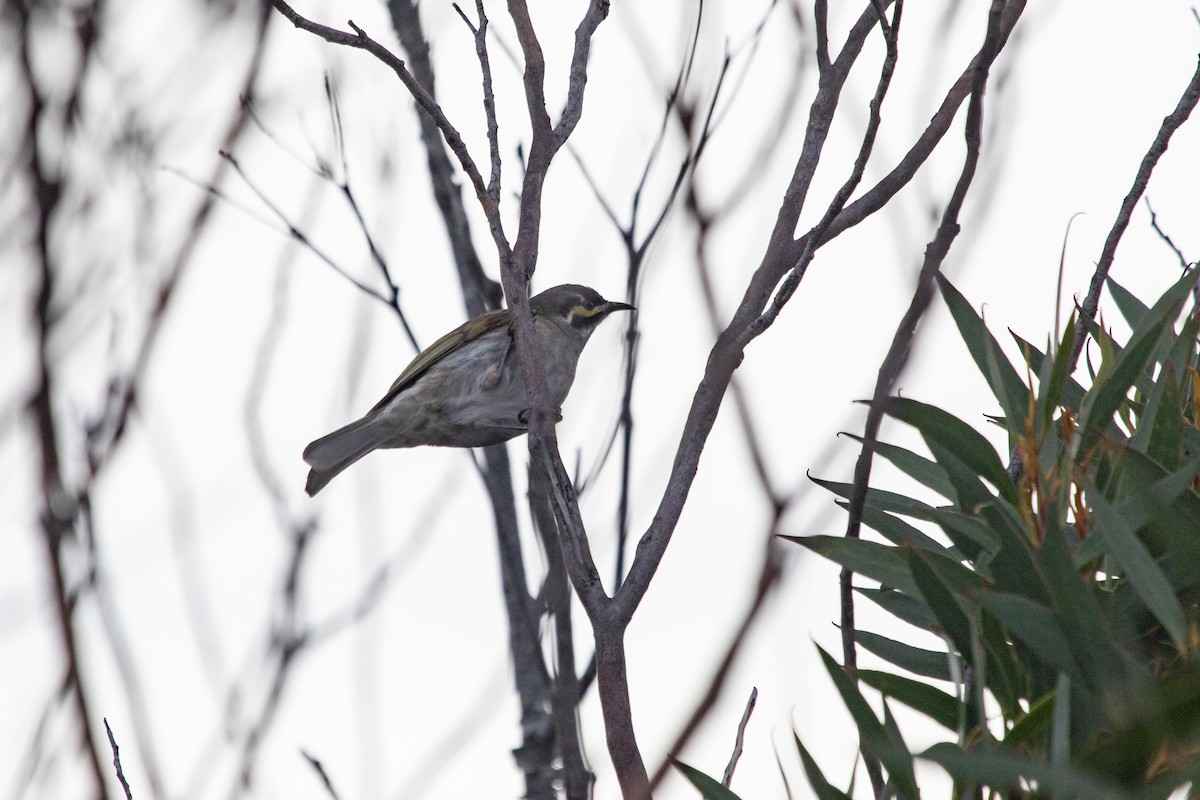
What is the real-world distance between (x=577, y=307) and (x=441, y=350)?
3.18 feet

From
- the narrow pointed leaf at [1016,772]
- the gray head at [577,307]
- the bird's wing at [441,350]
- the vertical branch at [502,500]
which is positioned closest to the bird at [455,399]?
the bird's wing at [441,350]

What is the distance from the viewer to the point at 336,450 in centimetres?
593

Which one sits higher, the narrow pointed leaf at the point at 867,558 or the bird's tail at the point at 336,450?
the bird's tail at the point at 336,450

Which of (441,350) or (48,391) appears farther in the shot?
(441,350)

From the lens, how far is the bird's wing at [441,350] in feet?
20.9

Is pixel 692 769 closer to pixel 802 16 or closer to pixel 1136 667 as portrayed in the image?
pixel 1136 667

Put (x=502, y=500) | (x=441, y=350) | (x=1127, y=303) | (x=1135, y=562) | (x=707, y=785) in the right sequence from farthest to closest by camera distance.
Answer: (x=441, y=350)
(x=502, y=500)
(x=1127, y=303)
(x=707, y=785)
(x=1135, y=562)

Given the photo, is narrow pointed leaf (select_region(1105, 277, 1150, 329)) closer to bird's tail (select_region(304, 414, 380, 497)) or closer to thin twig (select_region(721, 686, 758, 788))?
thin twig (select_region(721, 686, 758, 788))

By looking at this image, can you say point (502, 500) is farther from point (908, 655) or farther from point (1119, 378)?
point (1119, 378)

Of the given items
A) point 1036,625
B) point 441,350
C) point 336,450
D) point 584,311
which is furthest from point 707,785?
point 584,311

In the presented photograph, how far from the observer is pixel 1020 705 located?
221cm

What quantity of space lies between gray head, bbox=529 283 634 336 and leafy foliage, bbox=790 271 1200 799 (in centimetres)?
446

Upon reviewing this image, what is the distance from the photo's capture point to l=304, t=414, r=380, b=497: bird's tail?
5.88 m

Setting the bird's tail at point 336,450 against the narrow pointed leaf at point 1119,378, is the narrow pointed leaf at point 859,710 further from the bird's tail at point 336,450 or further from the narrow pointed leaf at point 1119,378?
the bird's tail at point 336,450
